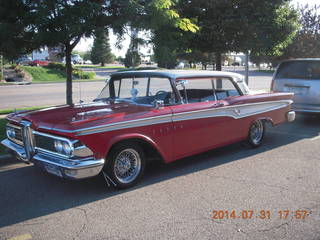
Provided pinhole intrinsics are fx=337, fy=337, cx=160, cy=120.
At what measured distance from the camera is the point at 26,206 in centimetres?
408

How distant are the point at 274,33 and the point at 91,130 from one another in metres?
7.87

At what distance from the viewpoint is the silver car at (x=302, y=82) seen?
28.6 ft

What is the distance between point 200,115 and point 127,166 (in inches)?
58.3

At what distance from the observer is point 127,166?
4.64m

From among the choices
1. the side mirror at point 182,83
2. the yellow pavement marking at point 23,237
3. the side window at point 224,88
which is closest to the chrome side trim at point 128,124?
the side mirror at point 182,83

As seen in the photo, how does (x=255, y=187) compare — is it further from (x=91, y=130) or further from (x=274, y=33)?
(x=274, y=33)

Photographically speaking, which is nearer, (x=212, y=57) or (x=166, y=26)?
(x=166, y=26)

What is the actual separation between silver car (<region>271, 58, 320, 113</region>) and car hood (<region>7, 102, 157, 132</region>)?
18.2 ft

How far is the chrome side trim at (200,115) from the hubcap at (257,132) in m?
0.28

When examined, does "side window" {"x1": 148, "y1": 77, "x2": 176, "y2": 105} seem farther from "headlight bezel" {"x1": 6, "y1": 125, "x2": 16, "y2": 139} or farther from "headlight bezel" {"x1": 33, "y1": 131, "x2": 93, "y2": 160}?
"headlight bezel" {"x1": 6, "y1": 125, "x2": 16, "y2": 139}

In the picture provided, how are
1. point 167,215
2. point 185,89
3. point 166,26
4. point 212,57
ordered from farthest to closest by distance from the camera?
point 212,57
point 166,26
point 185,89
point 167,215

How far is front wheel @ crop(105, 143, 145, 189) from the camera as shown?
439cm

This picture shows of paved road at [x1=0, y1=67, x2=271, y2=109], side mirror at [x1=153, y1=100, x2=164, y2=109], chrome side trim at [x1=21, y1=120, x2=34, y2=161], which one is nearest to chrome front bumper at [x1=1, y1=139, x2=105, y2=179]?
chrome side trim at [x1=21, y1=120, x2=34, y2=161]

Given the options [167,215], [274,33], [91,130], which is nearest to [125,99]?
[91,130]
